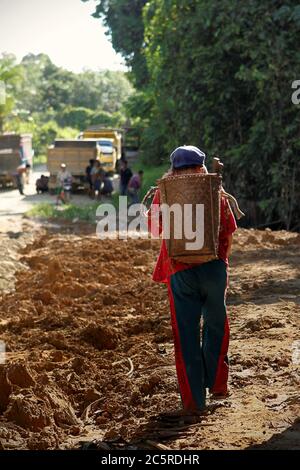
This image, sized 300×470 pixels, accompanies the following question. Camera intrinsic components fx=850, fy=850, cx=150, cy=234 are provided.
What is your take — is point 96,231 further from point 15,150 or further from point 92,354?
point 15,150

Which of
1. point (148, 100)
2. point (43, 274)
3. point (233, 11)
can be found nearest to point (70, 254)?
point (43, 274)

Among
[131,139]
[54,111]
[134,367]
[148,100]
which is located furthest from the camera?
[54,111]

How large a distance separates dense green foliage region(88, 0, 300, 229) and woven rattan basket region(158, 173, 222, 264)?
11.9 metres

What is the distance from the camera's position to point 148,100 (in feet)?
100

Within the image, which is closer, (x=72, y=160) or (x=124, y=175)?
(x=124, y=175)

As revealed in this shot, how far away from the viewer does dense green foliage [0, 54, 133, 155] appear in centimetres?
6209

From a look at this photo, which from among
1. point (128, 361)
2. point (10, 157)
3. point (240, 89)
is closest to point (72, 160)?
point (10, 157)

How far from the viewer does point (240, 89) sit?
1912 cm

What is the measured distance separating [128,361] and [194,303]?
1.79 m

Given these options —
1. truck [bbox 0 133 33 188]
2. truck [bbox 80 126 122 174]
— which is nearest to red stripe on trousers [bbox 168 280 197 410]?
truck [bbox 0 133 33 188]

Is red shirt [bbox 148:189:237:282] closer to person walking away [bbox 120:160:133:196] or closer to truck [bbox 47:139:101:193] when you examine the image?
person walking away [bbox 120:160:133:196]

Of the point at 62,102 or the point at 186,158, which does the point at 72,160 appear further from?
the point at 62,102

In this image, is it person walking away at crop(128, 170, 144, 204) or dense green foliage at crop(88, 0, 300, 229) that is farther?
person walking away at crop(128, 170, 144, 204)

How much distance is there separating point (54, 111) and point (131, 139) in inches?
1331
